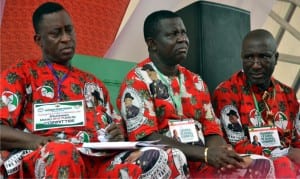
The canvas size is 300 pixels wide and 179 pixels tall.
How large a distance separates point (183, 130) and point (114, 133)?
332 millimetres

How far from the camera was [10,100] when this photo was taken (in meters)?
2.44

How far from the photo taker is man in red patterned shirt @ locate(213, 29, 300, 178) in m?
2.96

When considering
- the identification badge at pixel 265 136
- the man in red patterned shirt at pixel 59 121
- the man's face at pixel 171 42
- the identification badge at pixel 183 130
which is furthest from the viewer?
the identification badge at pixel 265 136

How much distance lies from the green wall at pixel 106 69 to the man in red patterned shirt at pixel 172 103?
536 mm

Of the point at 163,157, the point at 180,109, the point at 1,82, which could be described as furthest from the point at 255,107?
the point at 1,82

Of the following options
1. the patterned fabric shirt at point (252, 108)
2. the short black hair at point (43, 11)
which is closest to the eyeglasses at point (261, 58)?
the patterned fabric shirt at point (252, 108)

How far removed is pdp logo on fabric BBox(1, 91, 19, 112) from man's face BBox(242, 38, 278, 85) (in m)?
1.26

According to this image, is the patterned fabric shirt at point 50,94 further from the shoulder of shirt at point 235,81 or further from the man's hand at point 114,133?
the shoulder of shirt at point 235,81

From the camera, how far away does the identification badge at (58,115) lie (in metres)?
2.48

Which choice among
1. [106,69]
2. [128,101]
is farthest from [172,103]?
[106,69]

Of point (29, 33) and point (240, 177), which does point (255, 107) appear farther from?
point (29, 33)

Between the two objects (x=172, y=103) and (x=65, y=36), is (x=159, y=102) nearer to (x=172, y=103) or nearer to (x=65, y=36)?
(x=172, y=103)

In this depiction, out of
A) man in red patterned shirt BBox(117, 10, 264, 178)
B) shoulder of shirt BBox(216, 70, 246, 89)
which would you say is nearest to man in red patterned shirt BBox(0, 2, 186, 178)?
man in red patterned shirt BBox(117, 10, 264, 178)

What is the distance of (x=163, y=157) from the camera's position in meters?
2.32
